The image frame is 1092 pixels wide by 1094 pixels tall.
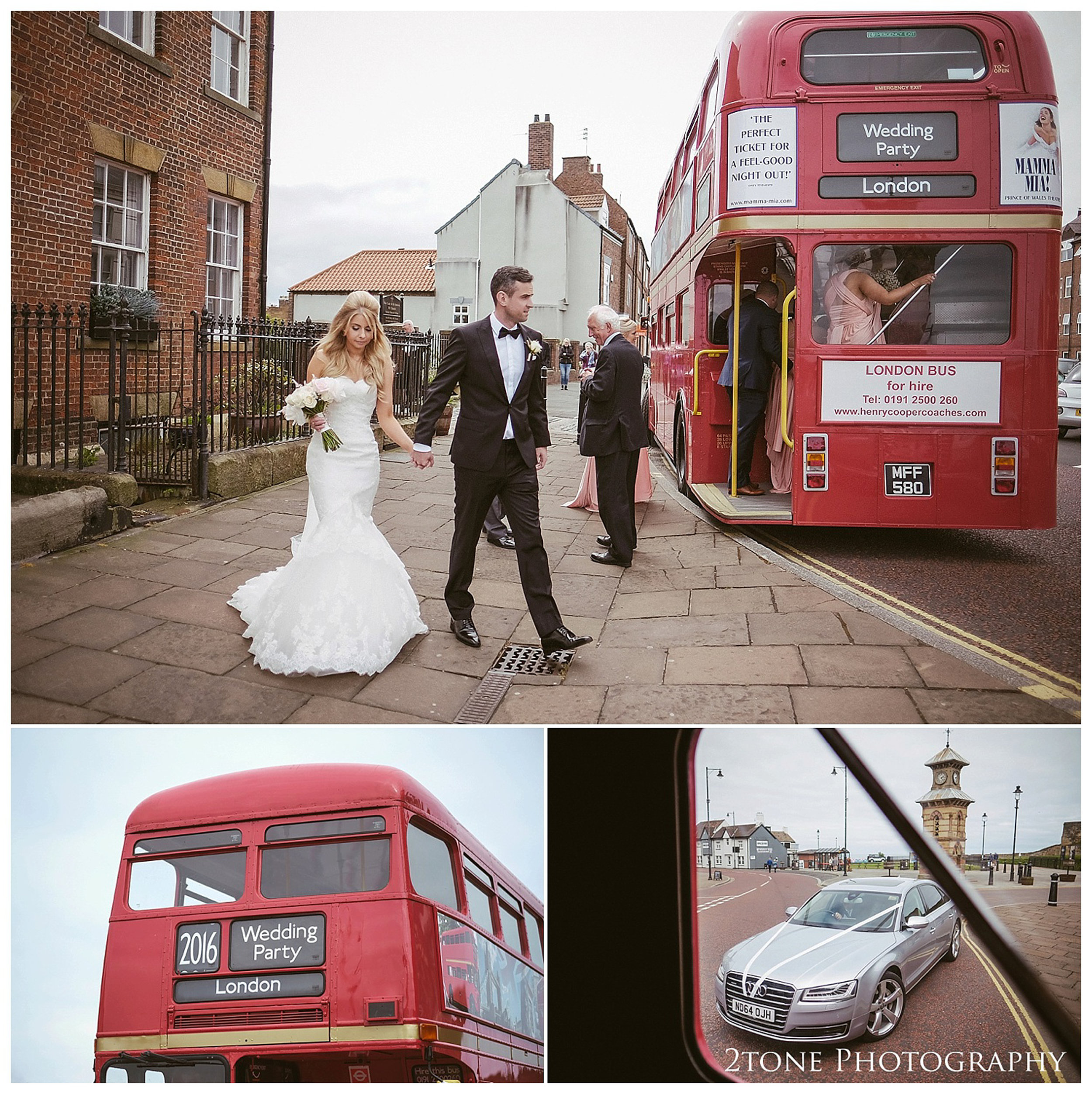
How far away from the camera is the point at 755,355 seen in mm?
6574

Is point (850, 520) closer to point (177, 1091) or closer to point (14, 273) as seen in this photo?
point (177, 1091)

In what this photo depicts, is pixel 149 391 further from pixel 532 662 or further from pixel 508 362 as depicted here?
pixel 532 662

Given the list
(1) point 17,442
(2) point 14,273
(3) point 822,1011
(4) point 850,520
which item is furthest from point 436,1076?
(2) point 14,273

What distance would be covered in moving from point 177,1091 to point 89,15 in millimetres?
7643

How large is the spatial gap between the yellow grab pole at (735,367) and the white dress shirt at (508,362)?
2.28m

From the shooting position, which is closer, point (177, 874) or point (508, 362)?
point (177, 874)

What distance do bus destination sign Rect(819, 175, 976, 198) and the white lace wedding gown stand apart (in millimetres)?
2922

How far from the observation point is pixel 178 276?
9.16 meters

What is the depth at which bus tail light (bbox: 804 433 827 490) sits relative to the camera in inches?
219

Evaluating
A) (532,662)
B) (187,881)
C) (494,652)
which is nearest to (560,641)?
(532,662)

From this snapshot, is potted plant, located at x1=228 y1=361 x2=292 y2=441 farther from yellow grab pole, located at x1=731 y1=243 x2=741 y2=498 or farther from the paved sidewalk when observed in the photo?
yellow grab pole, located at x1=731 y1=243 x2=741 y2=498

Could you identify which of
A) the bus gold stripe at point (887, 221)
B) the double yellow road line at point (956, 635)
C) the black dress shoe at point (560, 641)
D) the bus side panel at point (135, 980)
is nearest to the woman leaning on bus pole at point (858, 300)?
the bus gold stripe at point (887, 221)

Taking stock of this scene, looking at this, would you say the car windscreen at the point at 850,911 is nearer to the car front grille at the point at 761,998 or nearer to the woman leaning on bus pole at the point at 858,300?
the car front grille at the point at 761,998

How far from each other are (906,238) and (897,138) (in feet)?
1.74
